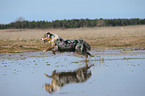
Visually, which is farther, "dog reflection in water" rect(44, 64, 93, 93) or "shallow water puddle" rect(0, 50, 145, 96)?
"dog reflection in water" rect(44, 64, 93, 93)

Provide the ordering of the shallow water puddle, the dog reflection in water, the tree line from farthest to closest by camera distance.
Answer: the tree line, the dog reflection in water, the shallow water puddle

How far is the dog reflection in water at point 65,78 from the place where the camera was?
9.36m

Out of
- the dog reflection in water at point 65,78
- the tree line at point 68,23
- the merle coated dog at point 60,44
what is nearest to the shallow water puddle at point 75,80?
the dog reflection in water at point 65,78

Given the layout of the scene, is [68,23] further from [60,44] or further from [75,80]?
[75,80]

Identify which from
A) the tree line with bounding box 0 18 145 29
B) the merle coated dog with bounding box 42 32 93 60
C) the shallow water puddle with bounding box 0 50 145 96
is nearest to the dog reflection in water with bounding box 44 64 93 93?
the shallow water puddle with bounding box 0 50 145 96

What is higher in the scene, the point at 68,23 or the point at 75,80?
the point at 68,23

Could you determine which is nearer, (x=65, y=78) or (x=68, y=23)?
(x=65, y=78)

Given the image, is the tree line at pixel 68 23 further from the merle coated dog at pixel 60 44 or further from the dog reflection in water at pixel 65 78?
the dog reflection in water at pixel 65 78

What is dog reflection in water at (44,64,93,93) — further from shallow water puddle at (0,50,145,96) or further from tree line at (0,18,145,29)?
tree line at (0,18,145,29)

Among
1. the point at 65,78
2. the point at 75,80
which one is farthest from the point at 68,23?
the point at 75,80

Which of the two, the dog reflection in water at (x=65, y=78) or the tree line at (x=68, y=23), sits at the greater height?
the tree line at (x=68, y=23)

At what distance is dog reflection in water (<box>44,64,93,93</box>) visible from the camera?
9365 mm

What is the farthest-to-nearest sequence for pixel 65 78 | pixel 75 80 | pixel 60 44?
pixel 60 44, pixel 65 78, pixel 75 80

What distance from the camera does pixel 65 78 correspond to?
35.4ft
